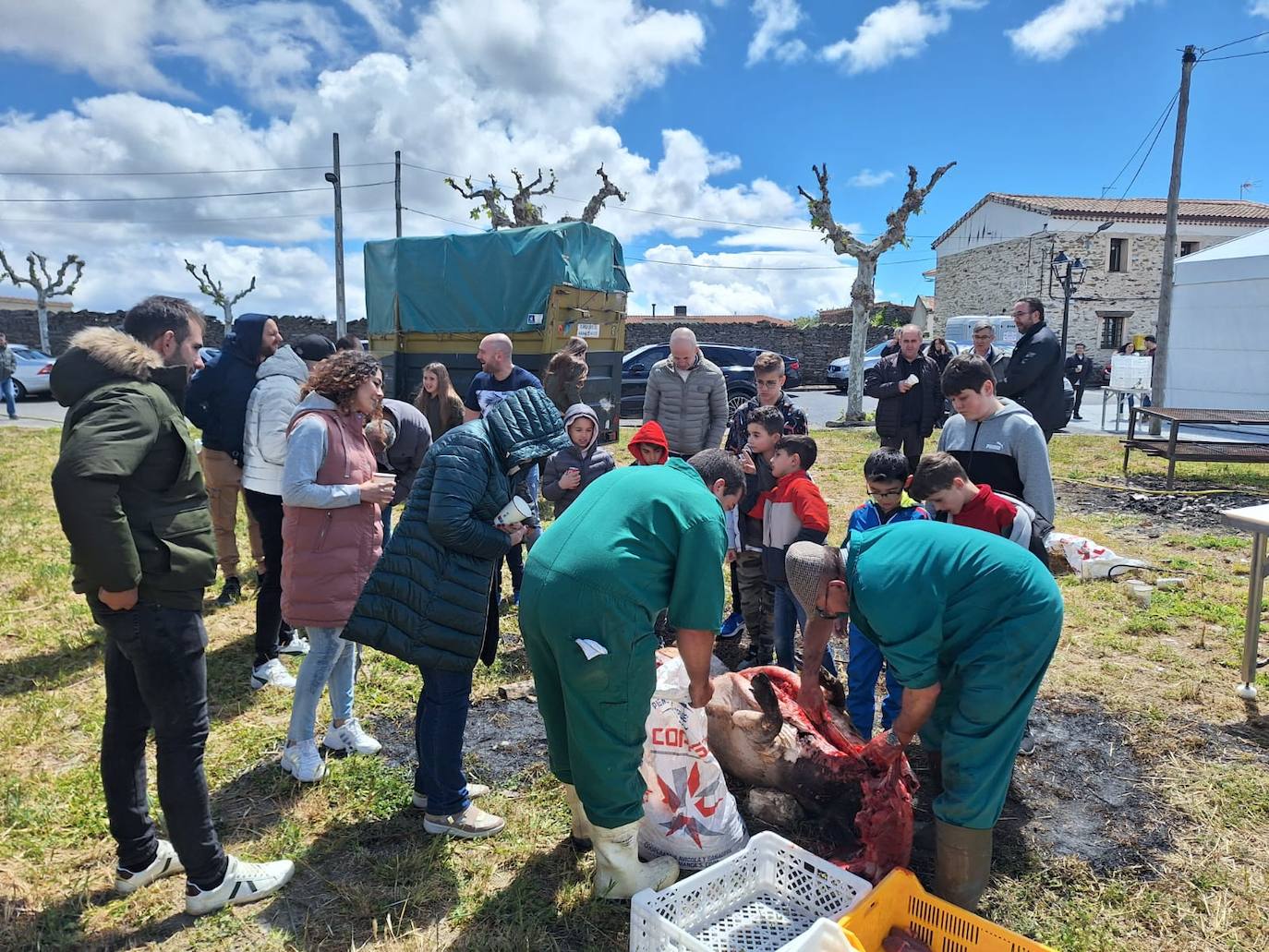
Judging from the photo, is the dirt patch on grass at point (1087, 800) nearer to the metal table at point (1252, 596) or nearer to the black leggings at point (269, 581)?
the metal table at point (1252, 596)

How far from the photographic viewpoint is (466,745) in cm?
362

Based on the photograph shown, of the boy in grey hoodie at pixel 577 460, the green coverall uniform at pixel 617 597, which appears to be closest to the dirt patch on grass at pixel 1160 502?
the boy in grey hoodie at pixel 577 460

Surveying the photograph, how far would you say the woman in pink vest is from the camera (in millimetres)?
3111

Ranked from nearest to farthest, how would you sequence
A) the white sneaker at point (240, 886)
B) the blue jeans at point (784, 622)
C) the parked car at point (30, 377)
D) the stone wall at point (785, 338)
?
1. the white sneaker at point (240, 886)
2. the blue jeans at point (784, 622)
3. the parked car at point (30, 377)
4. the stone wall at point (785, 338)

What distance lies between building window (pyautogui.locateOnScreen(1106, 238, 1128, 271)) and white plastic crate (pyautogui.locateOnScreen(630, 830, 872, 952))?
1468 inches

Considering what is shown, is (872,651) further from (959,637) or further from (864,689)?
(959,637)

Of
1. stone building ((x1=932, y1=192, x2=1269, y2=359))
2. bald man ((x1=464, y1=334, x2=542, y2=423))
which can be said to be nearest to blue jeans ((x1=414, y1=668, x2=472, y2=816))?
bald man ((x1=464, y1=334, x2=542, y2=423))

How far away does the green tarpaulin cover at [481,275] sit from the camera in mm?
10336

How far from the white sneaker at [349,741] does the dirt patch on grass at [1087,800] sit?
266 centimetres

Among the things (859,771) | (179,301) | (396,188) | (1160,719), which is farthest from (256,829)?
(396,188)

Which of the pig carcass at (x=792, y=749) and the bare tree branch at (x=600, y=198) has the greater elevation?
the bare tree branch at (x=600, y=198)

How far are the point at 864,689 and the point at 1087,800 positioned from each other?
3.16 feet

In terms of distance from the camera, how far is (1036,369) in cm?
566

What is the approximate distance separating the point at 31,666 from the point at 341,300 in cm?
1777
